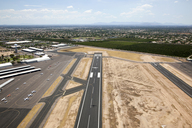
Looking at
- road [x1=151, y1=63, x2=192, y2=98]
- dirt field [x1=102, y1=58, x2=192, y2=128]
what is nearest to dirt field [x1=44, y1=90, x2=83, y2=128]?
dirt field [x1=102, y1=58, x2=192, y2=128]

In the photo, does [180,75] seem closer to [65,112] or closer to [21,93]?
[65,112]

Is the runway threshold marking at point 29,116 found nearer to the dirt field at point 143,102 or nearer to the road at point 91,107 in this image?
the road at point 91,107

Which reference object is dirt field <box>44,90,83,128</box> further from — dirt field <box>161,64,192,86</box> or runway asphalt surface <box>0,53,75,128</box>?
dirt field <box>161,64,192,86</box>

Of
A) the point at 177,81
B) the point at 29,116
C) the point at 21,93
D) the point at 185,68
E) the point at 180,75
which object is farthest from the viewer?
the point at 185,68

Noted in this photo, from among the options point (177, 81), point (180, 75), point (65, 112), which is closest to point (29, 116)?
point (65, 112)

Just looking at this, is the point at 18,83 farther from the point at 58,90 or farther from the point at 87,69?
the point at 87,69

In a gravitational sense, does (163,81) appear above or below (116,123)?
above

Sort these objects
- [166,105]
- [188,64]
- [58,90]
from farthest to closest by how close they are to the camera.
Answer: [188,64], [58,90], [166,105]

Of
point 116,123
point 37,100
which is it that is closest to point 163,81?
point 116,123
